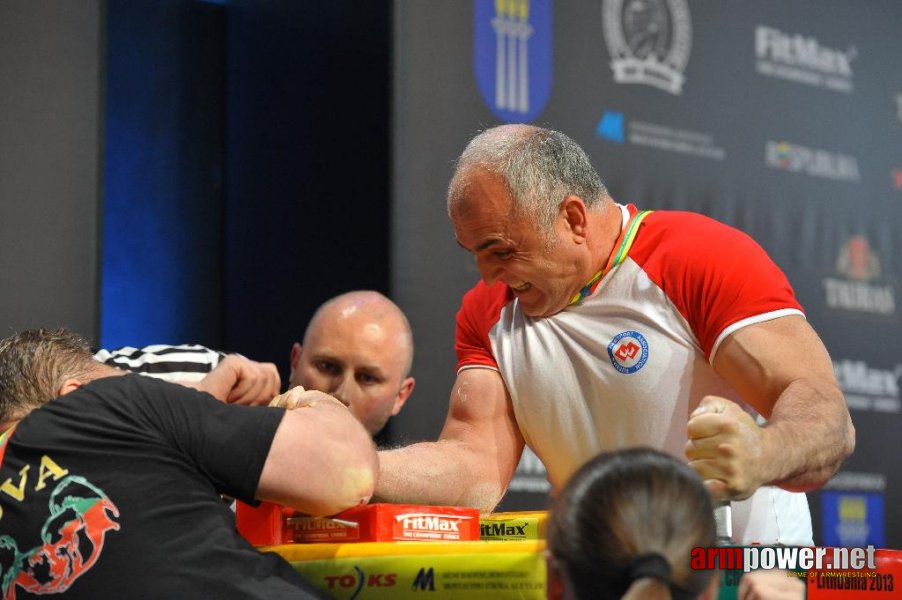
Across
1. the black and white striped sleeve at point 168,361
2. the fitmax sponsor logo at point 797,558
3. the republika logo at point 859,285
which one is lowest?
the fitmax sponsor logo at point 797,558

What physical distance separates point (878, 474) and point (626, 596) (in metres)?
3.83

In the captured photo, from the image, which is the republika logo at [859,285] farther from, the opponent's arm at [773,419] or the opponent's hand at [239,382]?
the opponent's hand at [239,382]

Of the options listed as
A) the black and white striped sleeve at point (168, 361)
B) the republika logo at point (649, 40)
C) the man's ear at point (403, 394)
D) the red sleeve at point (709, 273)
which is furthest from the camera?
the republika logo at point (649, 40)

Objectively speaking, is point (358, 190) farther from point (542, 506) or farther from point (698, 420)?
point (698, 420)

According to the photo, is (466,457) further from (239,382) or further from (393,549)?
(393,549)

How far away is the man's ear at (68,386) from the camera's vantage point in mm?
1720

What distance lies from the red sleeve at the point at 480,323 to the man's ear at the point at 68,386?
2.99 ft

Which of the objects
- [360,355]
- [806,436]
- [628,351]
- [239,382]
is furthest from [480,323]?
[806,436]

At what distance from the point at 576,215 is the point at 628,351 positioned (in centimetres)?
27

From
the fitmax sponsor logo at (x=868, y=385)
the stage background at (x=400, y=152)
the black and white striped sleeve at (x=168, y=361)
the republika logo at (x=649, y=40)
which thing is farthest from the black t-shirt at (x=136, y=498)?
the fitmax sponsor logo at (x=868, y=385)

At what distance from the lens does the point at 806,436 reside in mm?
1645

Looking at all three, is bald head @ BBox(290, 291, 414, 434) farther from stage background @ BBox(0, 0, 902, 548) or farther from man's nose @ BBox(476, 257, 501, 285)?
man's nose @ BBox(476, 257, 501, 285)

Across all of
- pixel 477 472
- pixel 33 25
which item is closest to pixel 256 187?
pixel 33 25

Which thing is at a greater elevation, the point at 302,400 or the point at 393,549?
the point at 302,400
